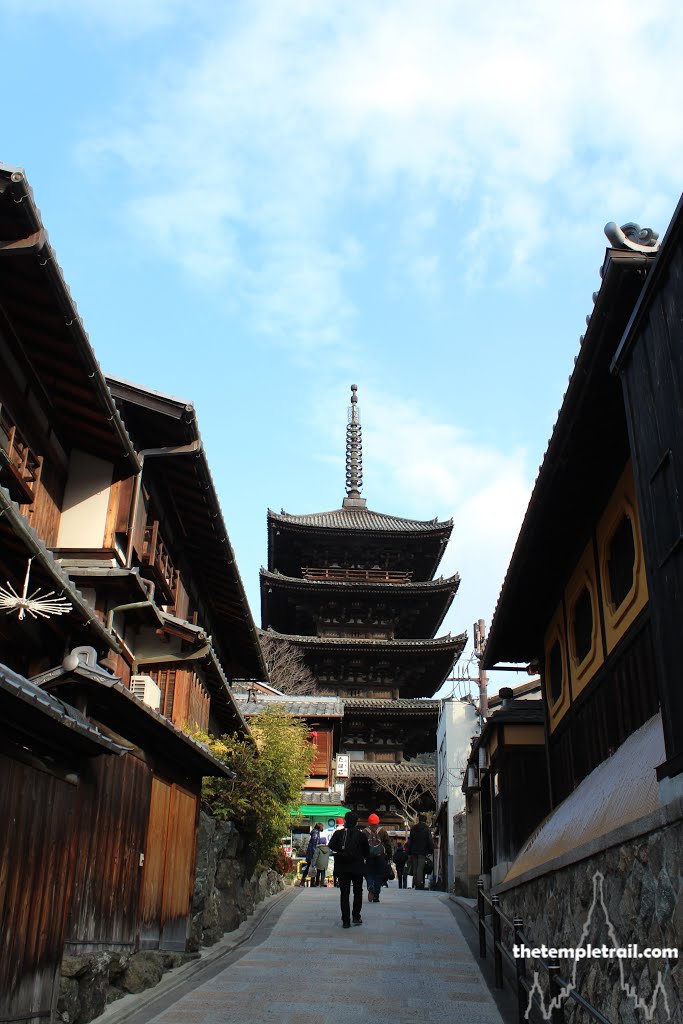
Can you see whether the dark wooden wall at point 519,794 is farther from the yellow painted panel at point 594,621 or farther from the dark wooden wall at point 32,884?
the dark wooden wall at point 32,884

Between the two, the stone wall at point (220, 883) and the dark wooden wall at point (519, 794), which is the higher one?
the dark wooden wall at point (519, 794)

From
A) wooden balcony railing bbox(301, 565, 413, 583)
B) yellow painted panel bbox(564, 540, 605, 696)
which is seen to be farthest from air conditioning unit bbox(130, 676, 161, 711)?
wooden balcony railing bbox(301, 565, 413, 583)

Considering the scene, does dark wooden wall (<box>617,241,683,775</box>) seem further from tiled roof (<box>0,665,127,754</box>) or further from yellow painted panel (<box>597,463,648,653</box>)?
tiled roof (<box>0,665,127,754</box>)

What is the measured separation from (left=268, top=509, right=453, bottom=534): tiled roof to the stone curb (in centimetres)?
2736

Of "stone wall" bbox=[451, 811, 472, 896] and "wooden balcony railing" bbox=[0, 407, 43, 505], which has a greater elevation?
"wooden balcony railing" bbox=[0, 407, 43, 505]

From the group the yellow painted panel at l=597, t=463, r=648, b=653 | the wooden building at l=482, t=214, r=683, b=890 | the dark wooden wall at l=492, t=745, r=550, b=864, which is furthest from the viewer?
the dark wooden wall at l=492, t=745, r=550, b=864

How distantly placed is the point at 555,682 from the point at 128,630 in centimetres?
660

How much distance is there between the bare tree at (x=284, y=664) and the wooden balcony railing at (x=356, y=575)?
144 inches

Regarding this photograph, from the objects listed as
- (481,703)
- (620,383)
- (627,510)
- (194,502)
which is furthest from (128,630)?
(481,703)

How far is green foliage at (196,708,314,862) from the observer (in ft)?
54.2

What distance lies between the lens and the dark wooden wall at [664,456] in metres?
5.95

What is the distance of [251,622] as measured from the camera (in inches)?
862

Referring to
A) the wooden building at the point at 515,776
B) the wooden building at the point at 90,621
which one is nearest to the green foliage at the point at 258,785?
the wooden building at the point at 90,621

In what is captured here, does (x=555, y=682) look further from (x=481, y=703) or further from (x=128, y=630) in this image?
(x=481, y=703)
